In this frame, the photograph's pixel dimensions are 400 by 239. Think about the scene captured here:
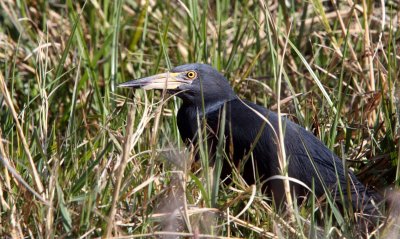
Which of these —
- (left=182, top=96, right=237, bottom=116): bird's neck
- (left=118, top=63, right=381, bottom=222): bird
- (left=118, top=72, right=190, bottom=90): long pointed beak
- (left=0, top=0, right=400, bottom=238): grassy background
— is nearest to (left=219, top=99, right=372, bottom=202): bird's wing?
(left=118, top=63, right=381, bottom=222): bird

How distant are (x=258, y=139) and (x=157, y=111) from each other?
57 centimetres

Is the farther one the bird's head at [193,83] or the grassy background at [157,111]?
the bird's head at [193,83]

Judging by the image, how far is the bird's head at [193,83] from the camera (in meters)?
4.10

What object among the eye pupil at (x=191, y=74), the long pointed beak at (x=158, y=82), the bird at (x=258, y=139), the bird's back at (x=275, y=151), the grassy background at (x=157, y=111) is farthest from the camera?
the eye pupil at (x=191, y=74)

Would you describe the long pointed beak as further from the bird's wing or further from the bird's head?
the bird's wing

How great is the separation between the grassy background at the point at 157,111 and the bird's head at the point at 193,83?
0.27ft

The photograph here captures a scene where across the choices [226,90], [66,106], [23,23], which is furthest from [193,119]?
[23,23]

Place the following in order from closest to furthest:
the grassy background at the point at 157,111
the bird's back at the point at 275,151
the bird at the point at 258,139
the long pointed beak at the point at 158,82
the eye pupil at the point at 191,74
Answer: the grassy background at the point at 157,111 < the bird at the point at 258,139 < the bird's back at the point at 275,151 < the long pointed beak at the point at 158,82 < the eye pupil at the point at 191,74

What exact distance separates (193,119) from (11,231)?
4.42 ft

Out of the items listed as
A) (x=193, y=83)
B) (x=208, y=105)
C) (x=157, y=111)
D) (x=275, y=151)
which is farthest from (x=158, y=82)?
(x=157, y=111)

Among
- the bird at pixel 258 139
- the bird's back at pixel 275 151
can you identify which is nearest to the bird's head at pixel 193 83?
the bird at pixel 258 139

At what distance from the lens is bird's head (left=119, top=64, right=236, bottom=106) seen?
13.5 feet

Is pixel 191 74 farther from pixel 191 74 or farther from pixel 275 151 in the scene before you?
pixel 275 151

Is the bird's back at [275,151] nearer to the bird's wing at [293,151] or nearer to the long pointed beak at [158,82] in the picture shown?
the bird's wing at [293,151]
